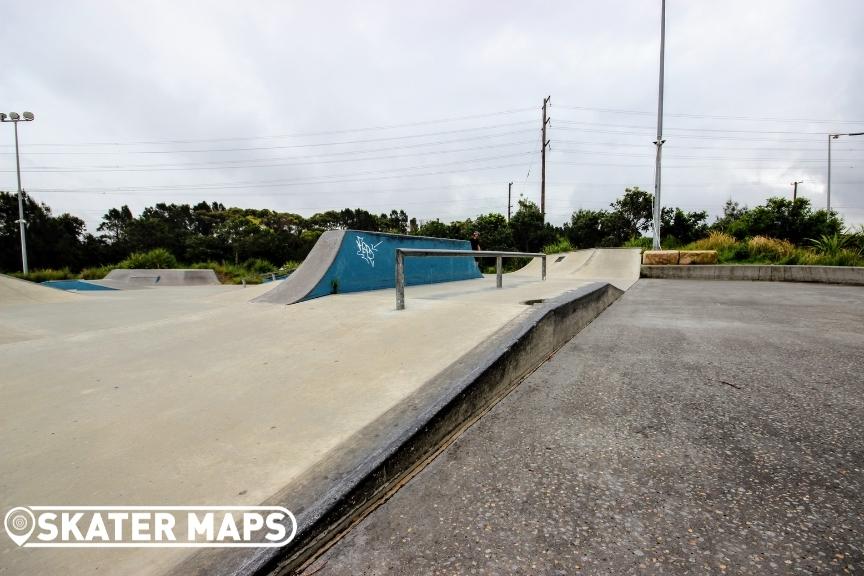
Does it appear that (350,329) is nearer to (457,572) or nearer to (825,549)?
(457,572)

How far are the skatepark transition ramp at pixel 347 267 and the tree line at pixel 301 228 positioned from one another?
15.6 metres

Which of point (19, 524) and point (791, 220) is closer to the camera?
→ point (19, 524)

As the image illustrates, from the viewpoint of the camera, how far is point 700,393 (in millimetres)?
2664

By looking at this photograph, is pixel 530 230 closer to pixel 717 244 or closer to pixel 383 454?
pixel 717 244

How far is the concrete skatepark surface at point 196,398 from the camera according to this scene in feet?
4.96

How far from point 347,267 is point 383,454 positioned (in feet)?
14.7

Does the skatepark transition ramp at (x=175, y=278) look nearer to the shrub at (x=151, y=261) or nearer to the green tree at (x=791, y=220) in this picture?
the shrub at (x=151, y=261)

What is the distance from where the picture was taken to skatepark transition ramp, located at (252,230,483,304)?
5.37 metres

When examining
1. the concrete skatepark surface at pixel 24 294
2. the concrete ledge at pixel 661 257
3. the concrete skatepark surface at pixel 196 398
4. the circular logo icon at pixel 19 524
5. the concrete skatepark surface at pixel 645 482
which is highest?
the concrete ledge at pixel 661 257

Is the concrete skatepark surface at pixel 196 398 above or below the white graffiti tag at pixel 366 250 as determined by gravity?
below

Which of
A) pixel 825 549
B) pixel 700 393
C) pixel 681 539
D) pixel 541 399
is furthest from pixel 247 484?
pixel 700 393

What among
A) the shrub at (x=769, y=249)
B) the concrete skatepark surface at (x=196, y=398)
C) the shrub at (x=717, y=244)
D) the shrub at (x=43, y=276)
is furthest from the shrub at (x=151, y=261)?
the shrub at (x=769, y=249)

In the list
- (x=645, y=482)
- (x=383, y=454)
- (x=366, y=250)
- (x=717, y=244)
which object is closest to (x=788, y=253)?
(x=717, y=244)

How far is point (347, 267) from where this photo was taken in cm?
593
